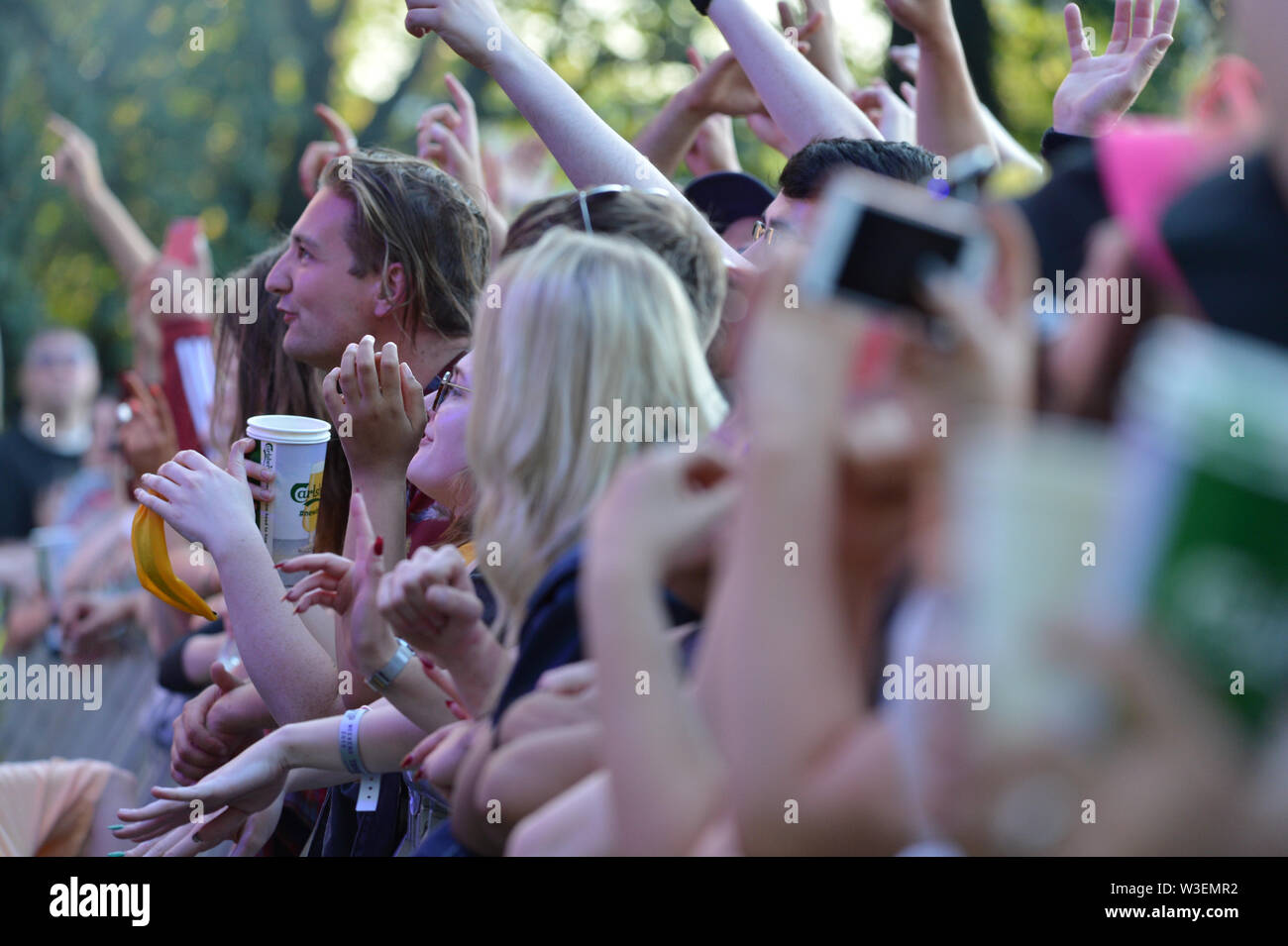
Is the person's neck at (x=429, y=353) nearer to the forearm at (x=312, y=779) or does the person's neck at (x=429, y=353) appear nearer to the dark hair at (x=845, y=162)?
the dark hair at (x=845, y=162)

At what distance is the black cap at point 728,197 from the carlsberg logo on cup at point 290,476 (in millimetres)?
1540

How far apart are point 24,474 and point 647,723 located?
714cm

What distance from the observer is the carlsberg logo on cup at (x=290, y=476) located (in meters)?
2.80

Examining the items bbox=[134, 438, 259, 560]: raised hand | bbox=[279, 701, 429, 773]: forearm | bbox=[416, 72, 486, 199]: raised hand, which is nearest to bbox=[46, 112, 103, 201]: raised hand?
bbox=[416, 72, 486, 199]: raised hand

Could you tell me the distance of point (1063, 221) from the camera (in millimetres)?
1609

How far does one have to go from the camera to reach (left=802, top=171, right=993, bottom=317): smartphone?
1177mm

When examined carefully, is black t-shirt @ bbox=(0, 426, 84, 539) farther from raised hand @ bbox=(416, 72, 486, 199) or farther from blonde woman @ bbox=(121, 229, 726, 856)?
blonde woman @ bbox=(121, 229, 726, 856)

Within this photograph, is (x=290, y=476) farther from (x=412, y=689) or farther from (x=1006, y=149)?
(x=1006, y=149)

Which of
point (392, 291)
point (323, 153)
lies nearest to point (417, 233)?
point (392, 291)

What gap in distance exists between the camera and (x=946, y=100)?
146 inches

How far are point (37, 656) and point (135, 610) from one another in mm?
2080

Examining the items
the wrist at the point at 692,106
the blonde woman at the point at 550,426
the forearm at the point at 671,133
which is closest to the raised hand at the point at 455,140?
the forearm at the point at 671,133

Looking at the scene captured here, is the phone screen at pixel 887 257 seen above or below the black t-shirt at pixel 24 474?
below
